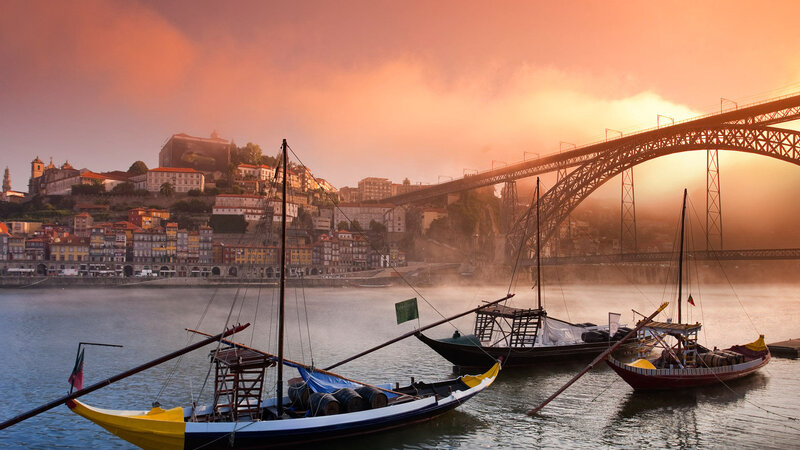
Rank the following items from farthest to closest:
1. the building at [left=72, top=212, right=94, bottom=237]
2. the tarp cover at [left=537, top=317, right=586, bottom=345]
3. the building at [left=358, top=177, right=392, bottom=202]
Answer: the building at [left=358, top=177, right=392, bottom=202] → the building at [left=72, top=212, right=94, bottom=237] → the tarp cover at [left=537, top=317, right=586, bottom=345]

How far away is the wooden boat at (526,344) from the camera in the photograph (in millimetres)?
15344

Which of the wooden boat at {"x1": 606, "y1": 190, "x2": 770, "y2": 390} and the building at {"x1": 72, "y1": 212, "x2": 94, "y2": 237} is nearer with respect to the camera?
the wooden boat at {"x1": 606, "y1": 190, "x2": 770, "y2": 390}

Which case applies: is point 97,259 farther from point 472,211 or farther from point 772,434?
point 772,434

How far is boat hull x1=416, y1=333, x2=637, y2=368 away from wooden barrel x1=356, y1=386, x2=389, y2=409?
180 inches

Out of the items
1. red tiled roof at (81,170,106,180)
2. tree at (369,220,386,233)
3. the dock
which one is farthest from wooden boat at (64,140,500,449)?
red tiled roof at (81,170,106,180)

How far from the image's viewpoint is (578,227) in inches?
3221

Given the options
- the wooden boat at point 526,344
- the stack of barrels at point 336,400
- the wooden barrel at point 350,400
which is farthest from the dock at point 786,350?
the wooden barrel at point 350,400

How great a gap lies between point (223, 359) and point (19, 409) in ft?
20.0

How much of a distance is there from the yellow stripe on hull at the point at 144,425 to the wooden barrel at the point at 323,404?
2.10m

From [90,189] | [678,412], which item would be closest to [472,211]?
[90,189]

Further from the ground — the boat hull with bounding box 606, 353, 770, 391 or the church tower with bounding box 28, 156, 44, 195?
the church tower with bounding box 28, 156, 44, 195

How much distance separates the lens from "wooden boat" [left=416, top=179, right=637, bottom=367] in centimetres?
1534

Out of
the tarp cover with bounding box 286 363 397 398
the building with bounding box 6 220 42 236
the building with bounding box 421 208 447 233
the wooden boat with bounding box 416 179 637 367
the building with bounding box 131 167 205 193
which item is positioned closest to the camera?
the tarp cover with bounding box 286 363 397 398

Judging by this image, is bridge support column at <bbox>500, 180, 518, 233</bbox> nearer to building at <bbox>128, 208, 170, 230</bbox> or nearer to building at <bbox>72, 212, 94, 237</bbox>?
building at <bbox>128, 208, 170, 230</bbox>
